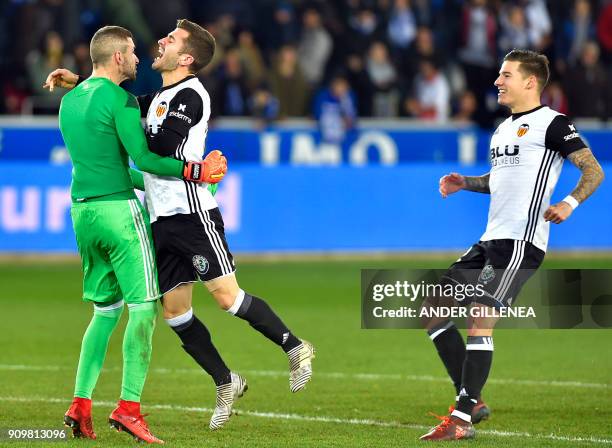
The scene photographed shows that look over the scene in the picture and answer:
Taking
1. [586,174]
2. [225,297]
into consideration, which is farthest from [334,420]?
[586,174]

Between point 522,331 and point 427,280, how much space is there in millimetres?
4825

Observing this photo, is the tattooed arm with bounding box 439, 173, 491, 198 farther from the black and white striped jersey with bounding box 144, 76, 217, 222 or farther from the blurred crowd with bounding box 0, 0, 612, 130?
the blurred crowd with bounding box 0, 0, 612, 130

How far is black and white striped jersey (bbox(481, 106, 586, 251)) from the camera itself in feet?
24.7

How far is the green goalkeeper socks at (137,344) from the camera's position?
23.6 ft

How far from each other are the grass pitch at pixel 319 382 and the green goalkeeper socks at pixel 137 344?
0.35 metres

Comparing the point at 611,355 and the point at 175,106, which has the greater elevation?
the point at 175,106

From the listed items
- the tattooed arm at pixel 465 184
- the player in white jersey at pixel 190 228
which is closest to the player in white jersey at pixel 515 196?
the tattooed arm at pixel 465 184

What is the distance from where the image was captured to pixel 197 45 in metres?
7.55

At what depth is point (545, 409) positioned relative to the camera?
27.5ft

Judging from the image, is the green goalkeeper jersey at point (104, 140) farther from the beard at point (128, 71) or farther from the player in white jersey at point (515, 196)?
the player in white jersey at point (515, 196)

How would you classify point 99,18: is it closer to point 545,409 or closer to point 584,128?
point 584,128

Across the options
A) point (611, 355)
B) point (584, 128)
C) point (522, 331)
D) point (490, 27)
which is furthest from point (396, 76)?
point (611, 355)

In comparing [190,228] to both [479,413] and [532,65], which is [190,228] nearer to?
[479,413]

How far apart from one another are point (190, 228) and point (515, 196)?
6.03ft
